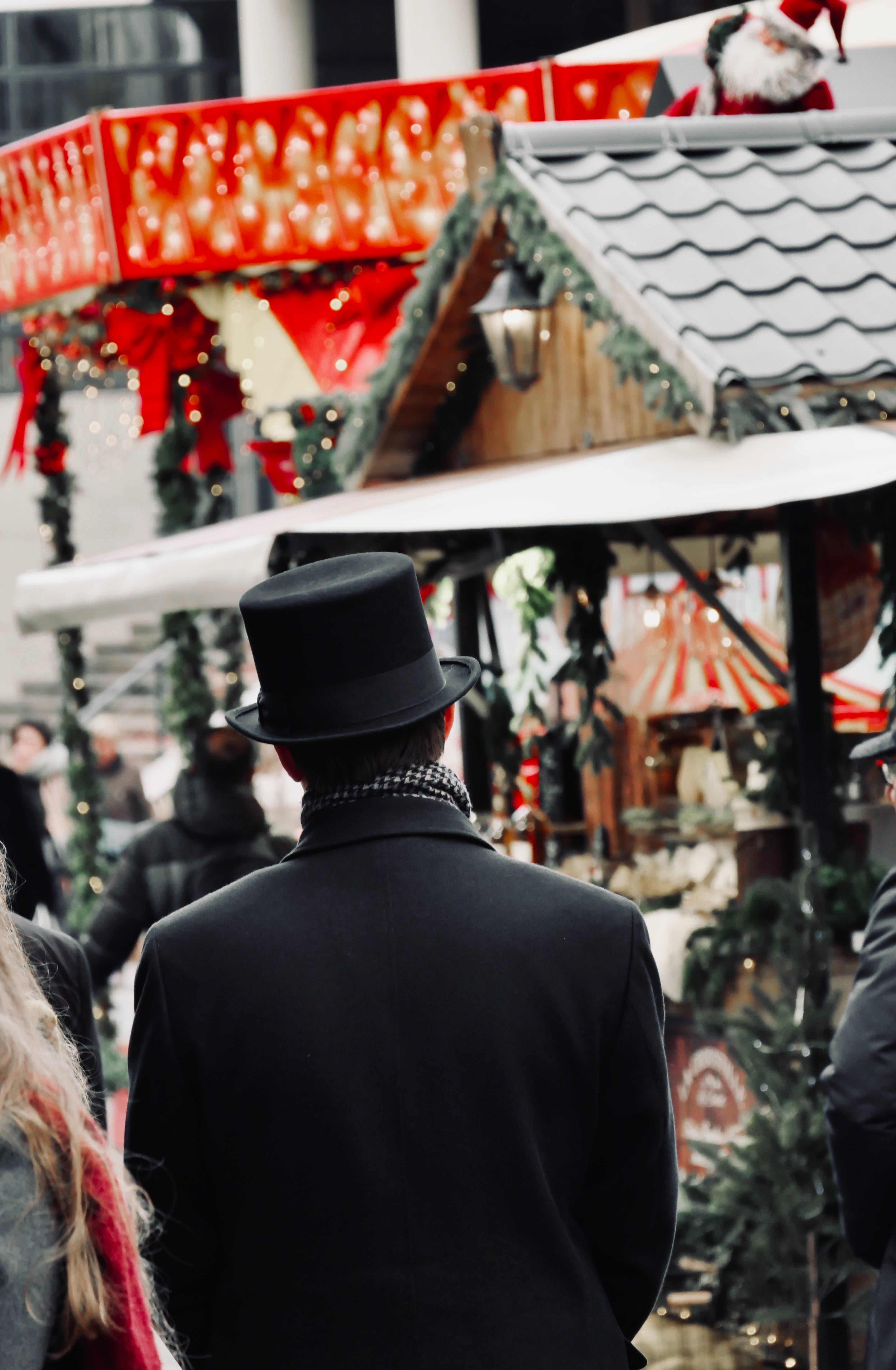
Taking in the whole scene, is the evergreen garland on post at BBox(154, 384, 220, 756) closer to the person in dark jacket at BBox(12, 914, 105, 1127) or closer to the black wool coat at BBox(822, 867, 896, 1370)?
the person in dark jacket at BBox(12, 914, 105, 1127)

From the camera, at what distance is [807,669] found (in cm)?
478

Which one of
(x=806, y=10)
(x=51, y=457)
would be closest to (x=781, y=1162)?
(x=806, y=10)

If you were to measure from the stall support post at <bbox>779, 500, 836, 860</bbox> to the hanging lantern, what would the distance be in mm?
1080

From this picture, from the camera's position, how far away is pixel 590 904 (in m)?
2.07

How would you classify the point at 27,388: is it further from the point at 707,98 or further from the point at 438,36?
the point at 438,36

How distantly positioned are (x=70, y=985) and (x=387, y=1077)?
1.65 meters

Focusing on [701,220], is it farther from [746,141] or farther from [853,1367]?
[853,1367]

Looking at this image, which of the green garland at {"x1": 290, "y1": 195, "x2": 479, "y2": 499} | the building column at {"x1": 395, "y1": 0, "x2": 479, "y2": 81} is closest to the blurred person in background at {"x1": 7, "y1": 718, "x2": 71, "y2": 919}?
the green garland at {"x1": 290, "y1": 195, "x2": 479, "y2": 499}

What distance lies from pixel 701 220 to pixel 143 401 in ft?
16.3

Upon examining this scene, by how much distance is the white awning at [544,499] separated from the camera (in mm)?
3830

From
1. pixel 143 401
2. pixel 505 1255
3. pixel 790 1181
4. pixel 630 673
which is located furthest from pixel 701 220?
pixel 143 401

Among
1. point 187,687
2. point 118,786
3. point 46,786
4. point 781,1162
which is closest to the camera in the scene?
point 781,1162

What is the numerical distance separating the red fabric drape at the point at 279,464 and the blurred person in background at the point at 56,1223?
798cm

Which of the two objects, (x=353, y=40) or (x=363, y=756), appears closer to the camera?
(x=363, y=756)
